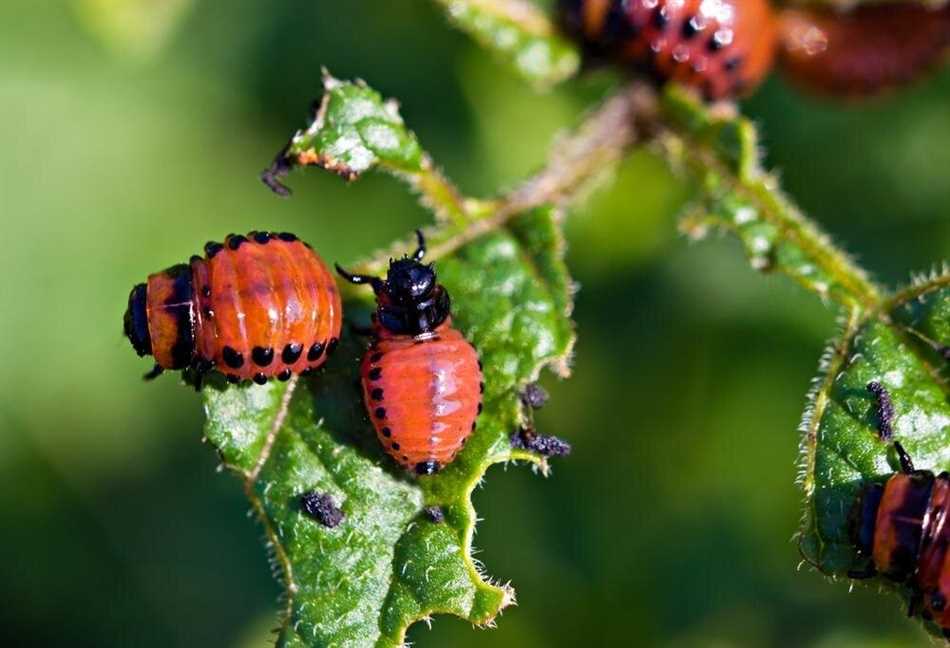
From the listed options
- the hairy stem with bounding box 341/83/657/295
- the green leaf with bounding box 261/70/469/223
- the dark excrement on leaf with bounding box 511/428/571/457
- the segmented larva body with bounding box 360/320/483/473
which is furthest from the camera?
the hairy stem with bounding box 341/83/657/295

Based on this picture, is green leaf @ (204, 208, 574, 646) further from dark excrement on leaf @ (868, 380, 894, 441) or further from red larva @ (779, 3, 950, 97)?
red larva @ (779, 3, 950, 97)

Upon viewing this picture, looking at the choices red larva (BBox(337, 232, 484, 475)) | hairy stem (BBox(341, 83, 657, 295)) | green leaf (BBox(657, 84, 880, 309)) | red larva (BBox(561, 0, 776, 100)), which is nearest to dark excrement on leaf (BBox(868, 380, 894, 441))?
green leaf (BBox(657, 84, 880, 309))

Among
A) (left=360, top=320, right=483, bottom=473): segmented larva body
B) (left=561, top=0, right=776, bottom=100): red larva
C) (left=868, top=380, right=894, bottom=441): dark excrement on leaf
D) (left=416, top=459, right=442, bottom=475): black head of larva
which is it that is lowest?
(left=416, top=459, right=442, bottom=475): black head of larva

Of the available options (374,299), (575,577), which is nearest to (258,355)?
(374,299)

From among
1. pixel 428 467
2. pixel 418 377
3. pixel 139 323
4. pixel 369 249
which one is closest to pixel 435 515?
pixel 428 467

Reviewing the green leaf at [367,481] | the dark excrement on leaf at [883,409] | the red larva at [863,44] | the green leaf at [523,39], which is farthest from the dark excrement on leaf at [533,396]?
the red larva at [863,44]

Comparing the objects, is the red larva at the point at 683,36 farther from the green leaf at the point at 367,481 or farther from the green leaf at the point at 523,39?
the green leaf at the point at 367,481

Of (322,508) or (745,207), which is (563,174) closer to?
(745,207)

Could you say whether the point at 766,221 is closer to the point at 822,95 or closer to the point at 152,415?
the point at 822,95

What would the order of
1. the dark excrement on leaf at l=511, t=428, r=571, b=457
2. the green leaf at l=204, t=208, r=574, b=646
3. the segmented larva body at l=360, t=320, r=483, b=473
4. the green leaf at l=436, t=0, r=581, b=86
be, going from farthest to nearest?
the green leaf at l=436, t=0, r=581, b=86
the dark excrement on leaf at l=511, t=428, r=571, b=457
the green leaf at l=204, t=208, r=574, b=646
the segmented larva body at l=360, t=320, r=483, b=473
